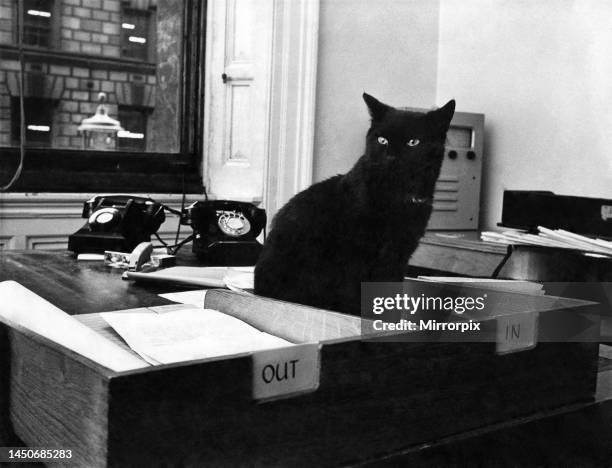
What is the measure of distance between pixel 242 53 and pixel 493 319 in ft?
7.94

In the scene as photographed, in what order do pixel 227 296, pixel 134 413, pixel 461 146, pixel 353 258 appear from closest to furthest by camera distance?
pixel 134 413
pixel 227 296
pixel 353 258
pixel 461 146

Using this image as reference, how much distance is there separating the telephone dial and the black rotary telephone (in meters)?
0.09

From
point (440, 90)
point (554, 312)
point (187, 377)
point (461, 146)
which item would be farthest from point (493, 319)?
point (440, 90)

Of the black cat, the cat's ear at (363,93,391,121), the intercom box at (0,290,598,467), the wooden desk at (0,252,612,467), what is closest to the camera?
the intercom box at (0,290,598,467)

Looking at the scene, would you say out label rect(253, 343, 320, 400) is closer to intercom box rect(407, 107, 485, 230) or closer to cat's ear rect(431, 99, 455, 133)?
cat's ear rect(431, 99, 455, 133)

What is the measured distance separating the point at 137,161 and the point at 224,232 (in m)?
1.29

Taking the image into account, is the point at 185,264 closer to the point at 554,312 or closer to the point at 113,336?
the point at 113,336

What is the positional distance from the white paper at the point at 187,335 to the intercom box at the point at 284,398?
0.05 metres

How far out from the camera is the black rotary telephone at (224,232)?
1.66m

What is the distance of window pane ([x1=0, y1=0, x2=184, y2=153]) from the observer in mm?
2610

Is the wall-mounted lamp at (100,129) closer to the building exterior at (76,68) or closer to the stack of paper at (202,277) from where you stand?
the building exterior at (76,68)

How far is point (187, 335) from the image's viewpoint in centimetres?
68

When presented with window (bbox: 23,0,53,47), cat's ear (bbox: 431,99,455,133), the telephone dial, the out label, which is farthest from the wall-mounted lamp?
the out label

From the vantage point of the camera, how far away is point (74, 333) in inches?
23.7
